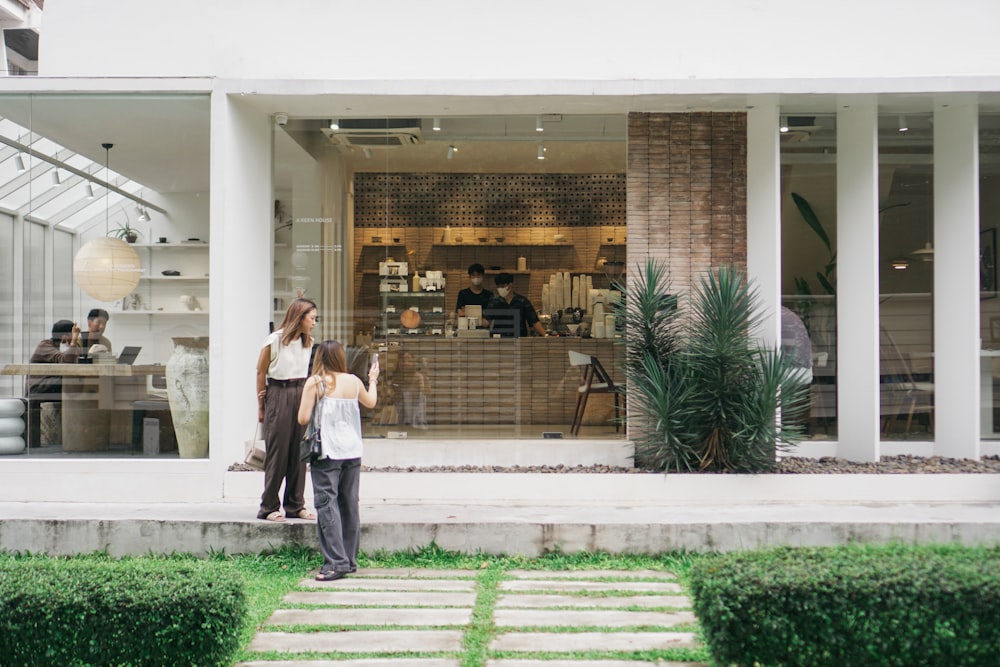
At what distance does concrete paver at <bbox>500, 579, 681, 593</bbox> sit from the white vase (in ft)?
11.2

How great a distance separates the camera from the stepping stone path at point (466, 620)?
4.62m

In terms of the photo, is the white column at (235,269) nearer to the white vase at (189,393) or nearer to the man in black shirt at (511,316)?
the white vase at (189,393)

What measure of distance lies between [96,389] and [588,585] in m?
4.96

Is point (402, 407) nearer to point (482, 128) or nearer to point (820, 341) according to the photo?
point (482, 128)

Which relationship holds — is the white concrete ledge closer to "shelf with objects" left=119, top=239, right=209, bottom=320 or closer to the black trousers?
the black trousers

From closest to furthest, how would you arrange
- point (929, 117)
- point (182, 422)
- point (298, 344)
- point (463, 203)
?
point (298, 344) → point (182, 422) → point (929, 117) → point (463, 203)

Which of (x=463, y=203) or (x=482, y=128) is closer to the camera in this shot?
(x=482, y=128)

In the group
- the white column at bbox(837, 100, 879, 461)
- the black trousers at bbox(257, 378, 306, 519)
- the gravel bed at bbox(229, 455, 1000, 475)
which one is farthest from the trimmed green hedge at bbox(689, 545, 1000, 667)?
the white column at bbox(837, 100, 879, 461)

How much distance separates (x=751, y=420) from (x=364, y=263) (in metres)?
4.07

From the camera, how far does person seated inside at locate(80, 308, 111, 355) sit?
8.24 meters

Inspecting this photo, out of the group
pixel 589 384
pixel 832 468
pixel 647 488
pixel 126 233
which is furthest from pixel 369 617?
pixel 126 233

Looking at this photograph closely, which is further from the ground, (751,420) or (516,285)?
(516,285)

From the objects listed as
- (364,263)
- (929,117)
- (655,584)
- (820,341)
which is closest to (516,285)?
(364,263)

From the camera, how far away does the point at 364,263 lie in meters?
9.19
